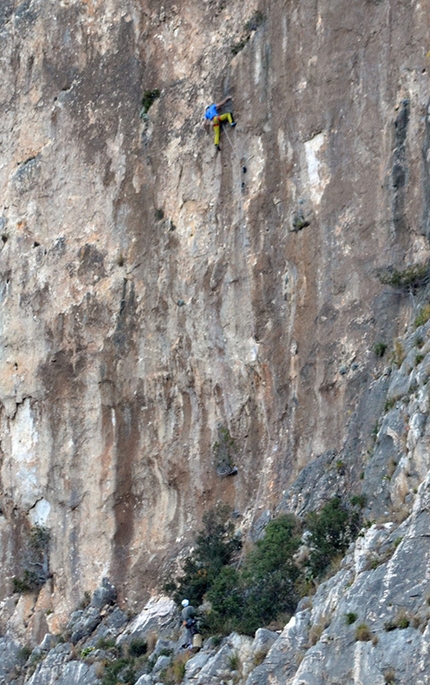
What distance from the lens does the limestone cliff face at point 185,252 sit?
79.9 feet

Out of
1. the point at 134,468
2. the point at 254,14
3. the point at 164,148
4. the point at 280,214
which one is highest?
the point at 254,14

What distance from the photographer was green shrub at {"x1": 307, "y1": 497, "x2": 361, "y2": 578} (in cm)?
2078

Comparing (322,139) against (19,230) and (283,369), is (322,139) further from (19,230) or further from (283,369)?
(19,230)

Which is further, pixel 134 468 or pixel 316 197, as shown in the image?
pixel 134 468

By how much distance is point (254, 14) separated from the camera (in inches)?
1083

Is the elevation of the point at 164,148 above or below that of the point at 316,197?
above

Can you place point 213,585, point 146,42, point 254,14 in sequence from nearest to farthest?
point 213,585
point 254,14
point 146,42

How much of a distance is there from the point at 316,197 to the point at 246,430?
16.1 ft

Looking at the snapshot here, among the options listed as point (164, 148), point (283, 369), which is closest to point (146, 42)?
point (164, 148)

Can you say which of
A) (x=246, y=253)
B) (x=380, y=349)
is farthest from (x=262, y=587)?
(x=246, y=253)

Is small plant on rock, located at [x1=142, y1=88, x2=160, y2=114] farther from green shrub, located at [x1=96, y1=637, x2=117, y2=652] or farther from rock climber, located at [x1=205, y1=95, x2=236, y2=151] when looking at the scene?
green shrub, located at [x1=96, y1=637, x2=117, y2=652]

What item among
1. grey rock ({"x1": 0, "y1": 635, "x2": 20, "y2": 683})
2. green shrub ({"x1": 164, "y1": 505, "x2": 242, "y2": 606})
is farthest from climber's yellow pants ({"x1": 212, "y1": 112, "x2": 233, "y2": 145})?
grey rock ({"x1": 0, "y1": 635, "x2": 20, "y2": 683})

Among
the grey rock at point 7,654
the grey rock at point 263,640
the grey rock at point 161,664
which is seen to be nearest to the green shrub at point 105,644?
the grey rock at point 161,664

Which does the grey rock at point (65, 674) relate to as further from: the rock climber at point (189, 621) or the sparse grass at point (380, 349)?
the sparse grass at point (380, 349)
